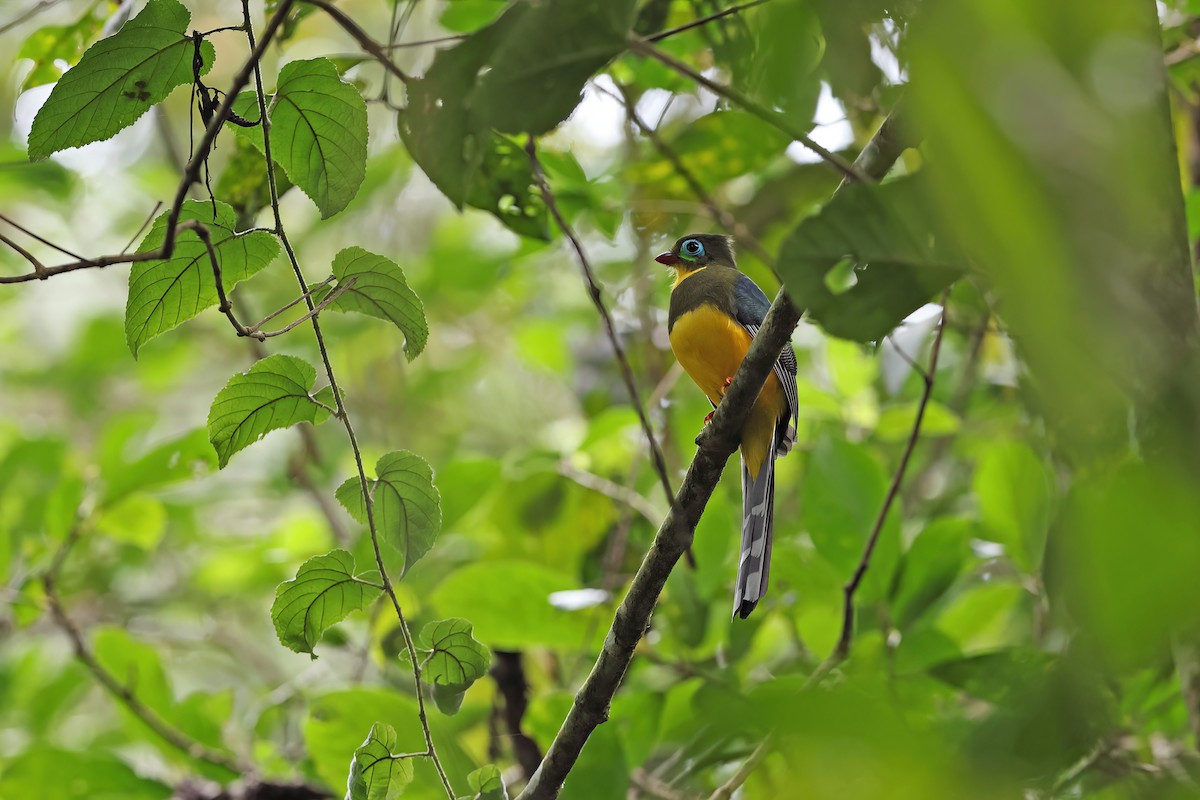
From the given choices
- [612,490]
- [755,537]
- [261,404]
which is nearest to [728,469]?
[612,490]

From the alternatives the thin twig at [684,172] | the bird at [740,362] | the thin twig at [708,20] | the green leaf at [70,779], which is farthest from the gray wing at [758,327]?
the green leaf at [70,779]

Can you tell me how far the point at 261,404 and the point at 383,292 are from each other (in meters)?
0.20

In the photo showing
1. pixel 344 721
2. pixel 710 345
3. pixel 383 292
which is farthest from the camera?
pixel 710 345

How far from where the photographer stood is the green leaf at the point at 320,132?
3.47ft

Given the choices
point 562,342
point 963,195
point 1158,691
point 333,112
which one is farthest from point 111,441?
point 963,195

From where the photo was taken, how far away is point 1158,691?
187cm

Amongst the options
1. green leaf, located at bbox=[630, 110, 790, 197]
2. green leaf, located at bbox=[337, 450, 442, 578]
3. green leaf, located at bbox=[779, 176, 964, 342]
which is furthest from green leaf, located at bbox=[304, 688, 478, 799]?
→ green leaf, located at bbox=[630, 110, 790, 197]

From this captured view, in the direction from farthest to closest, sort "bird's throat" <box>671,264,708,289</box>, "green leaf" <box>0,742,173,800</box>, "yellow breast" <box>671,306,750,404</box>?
"bird's throat" <box>671,264,708,289</box> → "yellow breast" <box>671,306,750,404</box> → "green leaf" <box>0,742,173,800</box>

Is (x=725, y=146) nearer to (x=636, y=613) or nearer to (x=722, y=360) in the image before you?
(x=722, y=360)

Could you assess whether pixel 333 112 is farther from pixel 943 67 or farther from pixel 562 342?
pixel 562 342

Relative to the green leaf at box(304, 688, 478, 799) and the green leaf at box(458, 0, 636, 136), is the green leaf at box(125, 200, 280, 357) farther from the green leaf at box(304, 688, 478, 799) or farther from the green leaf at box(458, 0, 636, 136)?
the green leaf at box(304, 688, 478, 799)

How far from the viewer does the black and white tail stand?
1.86m

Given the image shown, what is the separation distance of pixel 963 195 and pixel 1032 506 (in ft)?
6.23

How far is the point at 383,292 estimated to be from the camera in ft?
3.55
